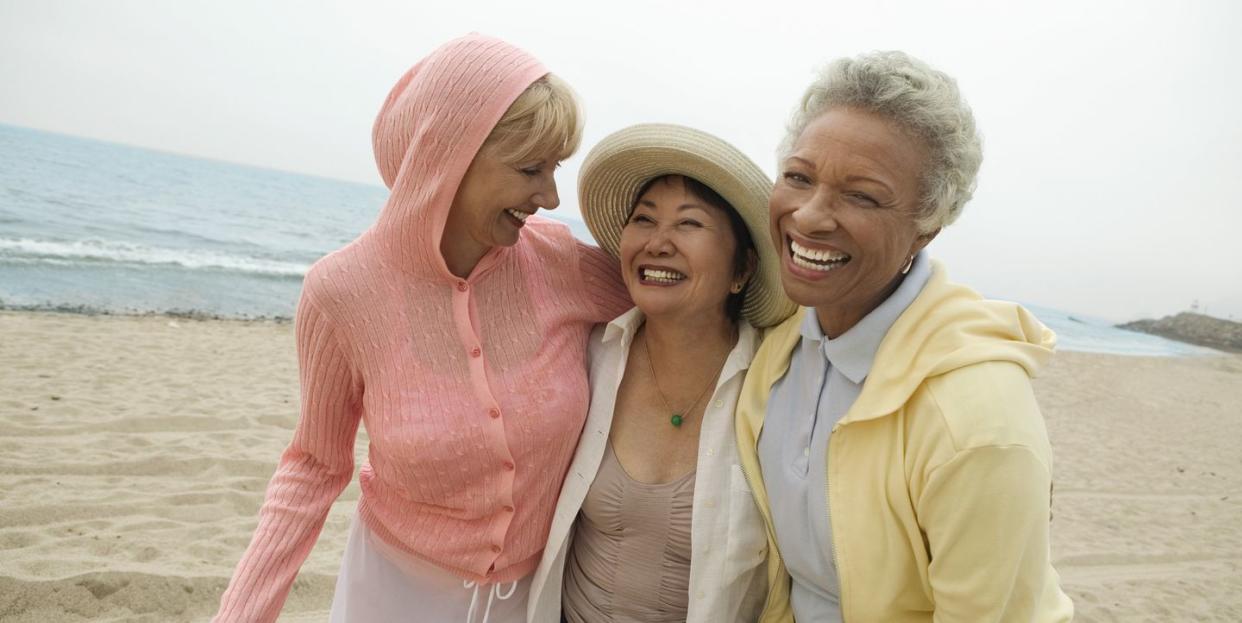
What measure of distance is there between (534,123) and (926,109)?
95 centimetres

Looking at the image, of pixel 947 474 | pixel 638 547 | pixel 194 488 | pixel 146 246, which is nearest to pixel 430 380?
pixel 638 547

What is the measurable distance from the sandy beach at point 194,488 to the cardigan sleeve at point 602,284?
2.79 m

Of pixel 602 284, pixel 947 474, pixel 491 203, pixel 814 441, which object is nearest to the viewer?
pixel 947 474

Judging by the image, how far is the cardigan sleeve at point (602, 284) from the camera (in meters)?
2.45

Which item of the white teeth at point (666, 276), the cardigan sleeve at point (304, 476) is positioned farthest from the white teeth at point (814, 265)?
the cardigan sleeve at point (304, 476)

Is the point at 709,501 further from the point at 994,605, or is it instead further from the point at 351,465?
the point at 351,465

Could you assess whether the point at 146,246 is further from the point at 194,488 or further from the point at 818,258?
the point at 818,258

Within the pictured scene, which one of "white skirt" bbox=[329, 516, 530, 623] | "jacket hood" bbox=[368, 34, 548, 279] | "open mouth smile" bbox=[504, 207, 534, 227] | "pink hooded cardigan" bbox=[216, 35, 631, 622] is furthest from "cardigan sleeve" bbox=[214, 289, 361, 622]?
"open mouth smile" bbox=[504, 207, 534, 227]

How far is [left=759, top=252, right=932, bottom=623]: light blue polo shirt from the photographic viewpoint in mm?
1823

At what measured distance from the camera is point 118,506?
4.75m

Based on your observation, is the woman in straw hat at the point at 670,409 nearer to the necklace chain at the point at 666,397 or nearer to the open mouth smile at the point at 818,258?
the necklace chain at the point at 666,397

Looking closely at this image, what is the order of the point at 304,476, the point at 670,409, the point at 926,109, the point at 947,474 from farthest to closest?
the point at 670,409
the point at 304,476
the point at 926,109
the point at 947,474

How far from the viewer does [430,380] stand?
6.61ft

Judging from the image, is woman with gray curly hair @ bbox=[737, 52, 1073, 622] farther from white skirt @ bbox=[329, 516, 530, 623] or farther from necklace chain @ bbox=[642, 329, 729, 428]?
white skirt @ bbox=[329, 516, 530, 623]
